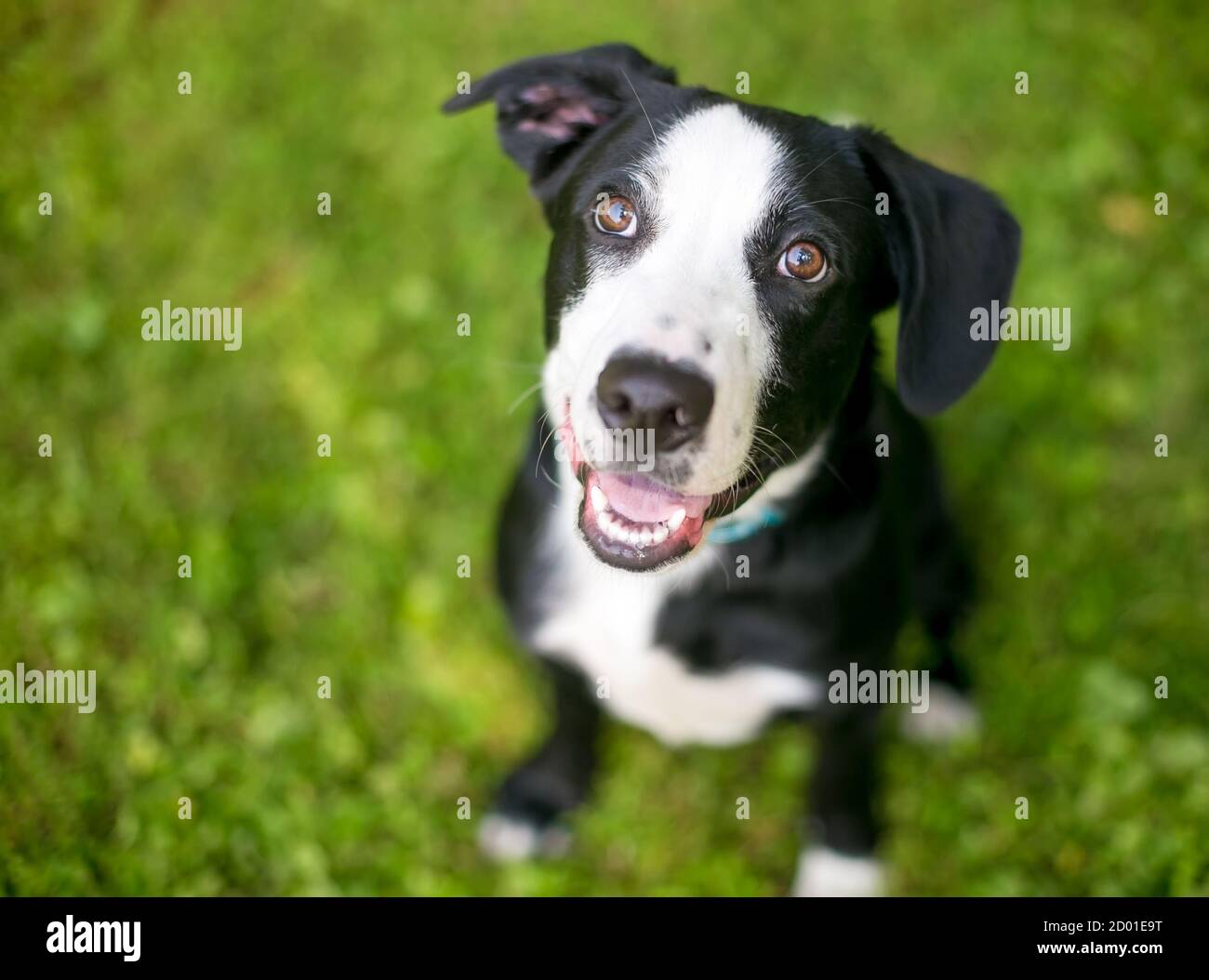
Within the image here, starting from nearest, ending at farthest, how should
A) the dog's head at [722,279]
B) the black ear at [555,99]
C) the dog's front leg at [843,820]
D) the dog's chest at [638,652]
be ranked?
the dog's head at [722,279], the black ear at [555,99], the dog's chest at [638,652], the dog's front leg at [843,820]

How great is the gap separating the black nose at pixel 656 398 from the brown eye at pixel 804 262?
1.31 feet

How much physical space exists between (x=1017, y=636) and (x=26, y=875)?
10.5 feet

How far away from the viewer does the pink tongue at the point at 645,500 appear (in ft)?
7.68

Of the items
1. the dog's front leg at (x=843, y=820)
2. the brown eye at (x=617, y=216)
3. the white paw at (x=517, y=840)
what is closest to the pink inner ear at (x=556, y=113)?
the brown eye at (x=617, y=216)

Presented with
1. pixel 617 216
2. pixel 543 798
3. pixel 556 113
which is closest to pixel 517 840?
pixel 543 798

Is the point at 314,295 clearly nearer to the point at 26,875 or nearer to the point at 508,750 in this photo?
the point at 508,750

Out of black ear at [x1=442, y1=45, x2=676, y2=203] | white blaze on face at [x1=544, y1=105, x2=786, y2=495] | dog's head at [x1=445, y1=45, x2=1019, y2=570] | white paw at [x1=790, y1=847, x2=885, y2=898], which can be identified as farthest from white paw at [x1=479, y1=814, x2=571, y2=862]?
black ear at [x1=442, y1=45, x2=676, y2=203]

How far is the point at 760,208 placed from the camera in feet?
7.43

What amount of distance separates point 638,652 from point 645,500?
1.80ft

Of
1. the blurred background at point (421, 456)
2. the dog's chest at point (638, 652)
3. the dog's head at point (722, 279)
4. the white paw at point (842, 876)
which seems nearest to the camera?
the dog's head at point (722, 279)

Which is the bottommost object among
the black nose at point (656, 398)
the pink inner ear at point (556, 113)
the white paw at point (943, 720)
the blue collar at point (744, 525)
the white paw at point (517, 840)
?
the white paw at point (517, 840)

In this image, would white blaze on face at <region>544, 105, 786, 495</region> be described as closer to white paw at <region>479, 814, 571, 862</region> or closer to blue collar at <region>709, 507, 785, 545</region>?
blue collar at <region>709, 507, 785, 545</region>

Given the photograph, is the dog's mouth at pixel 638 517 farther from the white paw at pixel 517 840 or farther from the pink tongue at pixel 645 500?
the white paw at pixel 517 840
